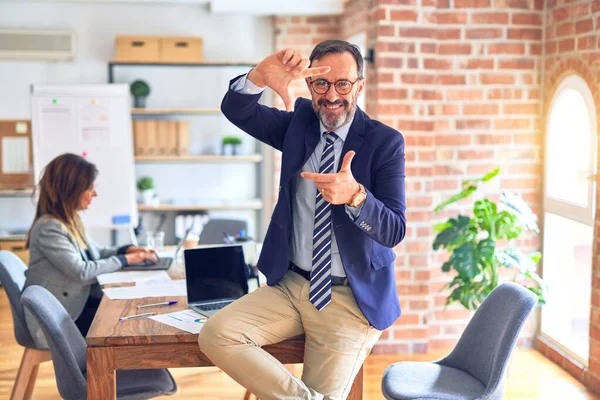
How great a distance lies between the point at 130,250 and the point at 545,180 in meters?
2.54

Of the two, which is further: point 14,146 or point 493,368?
point 14,146

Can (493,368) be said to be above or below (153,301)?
below

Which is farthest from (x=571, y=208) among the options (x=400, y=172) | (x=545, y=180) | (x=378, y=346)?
(x=400, y=172)

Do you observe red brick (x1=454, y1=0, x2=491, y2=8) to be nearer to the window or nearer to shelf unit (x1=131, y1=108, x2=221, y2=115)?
the window

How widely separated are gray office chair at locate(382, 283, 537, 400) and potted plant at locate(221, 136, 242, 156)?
12.9 feet

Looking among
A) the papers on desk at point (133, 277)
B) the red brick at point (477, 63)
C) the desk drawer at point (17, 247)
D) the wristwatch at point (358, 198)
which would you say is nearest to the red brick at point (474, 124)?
the red brick at point (477, 63)

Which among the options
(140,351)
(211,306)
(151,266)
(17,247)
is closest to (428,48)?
(151,266)

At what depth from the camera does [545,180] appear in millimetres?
4941

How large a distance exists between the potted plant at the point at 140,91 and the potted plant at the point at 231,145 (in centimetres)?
74

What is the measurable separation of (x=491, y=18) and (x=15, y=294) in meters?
3.08

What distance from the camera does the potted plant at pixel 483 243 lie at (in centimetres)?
436

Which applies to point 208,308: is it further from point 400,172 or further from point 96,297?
point 96,297

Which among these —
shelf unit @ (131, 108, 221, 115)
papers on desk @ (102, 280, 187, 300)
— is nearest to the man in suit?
papers on desk @ (102, 280, 187, 300)

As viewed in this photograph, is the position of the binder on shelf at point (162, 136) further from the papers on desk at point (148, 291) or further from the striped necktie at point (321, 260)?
the striped necktie at point (321, 260)
